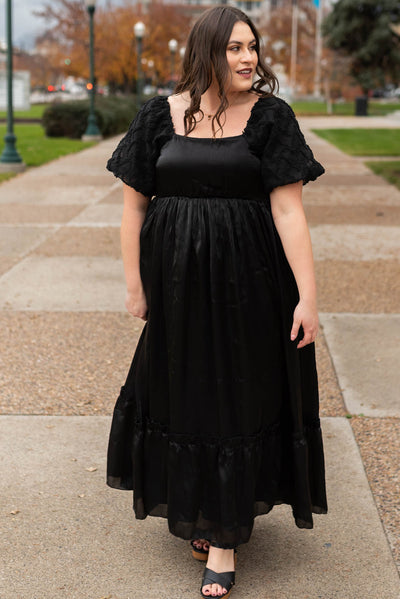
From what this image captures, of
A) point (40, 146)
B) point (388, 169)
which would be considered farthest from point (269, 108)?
point (40, 146)

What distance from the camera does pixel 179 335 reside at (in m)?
2.76

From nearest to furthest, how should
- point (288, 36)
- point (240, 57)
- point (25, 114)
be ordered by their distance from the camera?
point (240, 57) → point (25, 114) → point (288, 36)

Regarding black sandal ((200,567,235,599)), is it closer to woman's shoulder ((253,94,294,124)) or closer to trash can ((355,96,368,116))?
woman's shoulder ((253,94,294,124))

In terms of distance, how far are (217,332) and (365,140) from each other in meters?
23.6

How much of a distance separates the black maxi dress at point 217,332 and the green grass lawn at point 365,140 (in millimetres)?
18006

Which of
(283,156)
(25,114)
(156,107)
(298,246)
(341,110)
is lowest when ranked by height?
(341,110)

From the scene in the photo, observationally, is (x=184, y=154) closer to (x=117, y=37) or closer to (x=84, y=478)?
(x=84, y=478)

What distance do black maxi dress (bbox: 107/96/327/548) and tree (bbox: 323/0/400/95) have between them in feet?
136

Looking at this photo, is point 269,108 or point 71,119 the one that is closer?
point 269,108

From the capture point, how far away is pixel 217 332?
2719mm

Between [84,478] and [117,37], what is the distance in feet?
151

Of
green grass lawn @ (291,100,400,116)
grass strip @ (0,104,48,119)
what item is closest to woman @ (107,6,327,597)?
grass strip @ (0,104,48,119)

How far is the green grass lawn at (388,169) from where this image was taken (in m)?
14.9

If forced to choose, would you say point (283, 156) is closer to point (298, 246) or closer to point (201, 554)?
point (298, 246)
